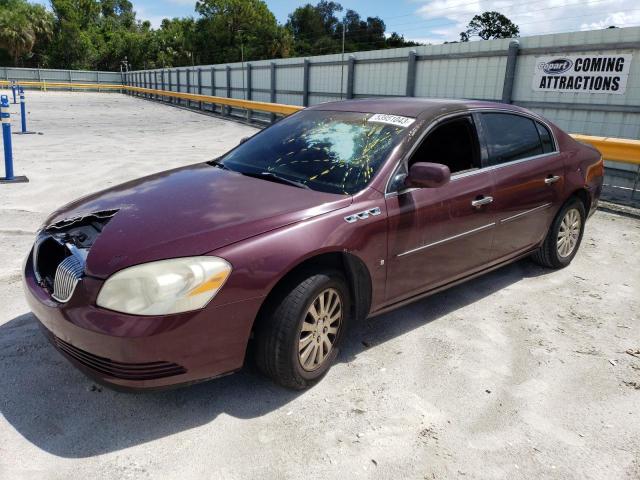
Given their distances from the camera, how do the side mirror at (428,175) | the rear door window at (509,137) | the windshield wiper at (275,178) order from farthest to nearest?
the rear door window at (509,137) < the windshield wiper at (275,178) < the side mirror at (428,175)

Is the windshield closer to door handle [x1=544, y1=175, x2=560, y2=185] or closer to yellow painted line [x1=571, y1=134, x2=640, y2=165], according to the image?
door handle [x1=544, y1=175, x2=560, y2=185]

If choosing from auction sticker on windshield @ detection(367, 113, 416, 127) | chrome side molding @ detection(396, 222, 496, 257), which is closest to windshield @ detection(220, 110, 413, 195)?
auction sticker on windshield @ detection(367, 113, 416, 127)

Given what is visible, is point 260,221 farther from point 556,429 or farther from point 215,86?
point 215,86

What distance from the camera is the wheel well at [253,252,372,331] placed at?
2709mm

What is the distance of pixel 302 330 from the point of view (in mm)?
2803

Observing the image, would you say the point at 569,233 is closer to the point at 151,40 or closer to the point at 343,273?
the point at 343,273

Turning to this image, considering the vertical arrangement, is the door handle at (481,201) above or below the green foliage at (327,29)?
below

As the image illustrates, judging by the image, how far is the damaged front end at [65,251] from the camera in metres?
2.61

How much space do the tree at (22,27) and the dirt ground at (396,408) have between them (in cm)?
7059

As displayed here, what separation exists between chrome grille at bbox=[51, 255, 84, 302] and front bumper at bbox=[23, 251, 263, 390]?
0.05m

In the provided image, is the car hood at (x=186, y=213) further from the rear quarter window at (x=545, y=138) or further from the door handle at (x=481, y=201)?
the rear quarter window at (x=545, y=138)

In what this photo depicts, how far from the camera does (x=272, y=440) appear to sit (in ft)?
8.52

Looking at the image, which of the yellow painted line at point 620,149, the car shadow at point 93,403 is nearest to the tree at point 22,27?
the yellow painted line at point 620,149

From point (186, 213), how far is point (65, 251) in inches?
26.0
